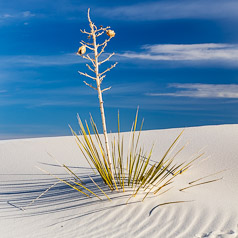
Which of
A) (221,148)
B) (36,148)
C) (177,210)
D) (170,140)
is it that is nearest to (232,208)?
(177,210)

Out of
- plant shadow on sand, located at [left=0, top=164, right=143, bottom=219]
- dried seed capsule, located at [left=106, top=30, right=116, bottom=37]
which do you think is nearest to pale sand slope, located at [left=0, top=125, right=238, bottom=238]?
plant shadow on sand, located at [left=0, top=164, right=143, bottom=219]

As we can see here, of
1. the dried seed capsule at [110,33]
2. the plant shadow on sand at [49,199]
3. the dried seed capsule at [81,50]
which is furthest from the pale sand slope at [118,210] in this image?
Result: the dried seed capsule at [110,33]

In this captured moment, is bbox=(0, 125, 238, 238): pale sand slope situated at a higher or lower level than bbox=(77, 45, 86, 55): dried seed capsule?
lower

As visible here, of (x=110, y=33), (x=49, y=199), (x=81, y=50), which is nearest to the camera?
(x=81, y=50)

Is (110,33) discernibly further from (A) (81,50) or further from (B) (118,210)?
(B) (118,210)

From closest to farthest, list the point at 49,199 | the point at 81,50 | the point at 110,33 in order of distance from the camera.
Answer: the point at 81,50 < the point at 110,33 < the point at 49,199

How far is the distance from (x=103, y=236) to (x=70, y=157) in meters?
3.46

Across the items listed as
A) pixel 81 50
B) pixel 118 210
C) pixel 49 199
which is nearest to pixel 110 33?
pixel 81 50

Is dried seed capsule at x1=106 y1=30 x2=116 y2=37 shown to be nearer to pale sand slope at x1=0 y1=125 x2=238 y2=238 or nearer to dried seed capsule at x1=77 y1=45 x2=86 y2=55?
dried seed capsule at x1=77 y1=45 x2=86 y2=55

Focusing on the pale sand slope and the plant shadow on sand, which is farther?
the plant shadow on sand

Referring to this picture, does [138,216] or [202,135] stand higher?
[202,135]

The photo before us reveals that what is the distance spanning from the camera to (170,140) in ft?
23.4

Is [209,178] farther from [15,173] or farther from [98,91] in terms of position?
[15,173]

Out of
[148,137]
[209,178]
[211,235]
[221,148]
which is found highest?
[148,137]
